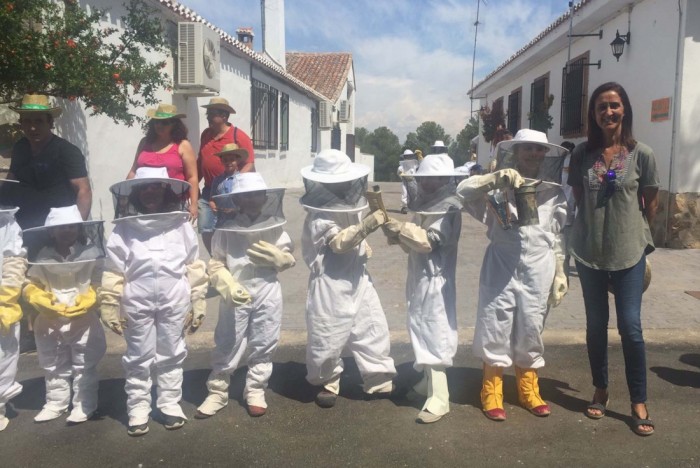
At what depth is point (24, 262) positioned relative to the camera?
355 cm

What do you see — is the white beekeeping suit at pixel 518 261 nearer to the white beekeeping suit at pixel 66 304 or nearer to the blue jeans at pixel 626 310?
the blue jeans at pixel 626 310

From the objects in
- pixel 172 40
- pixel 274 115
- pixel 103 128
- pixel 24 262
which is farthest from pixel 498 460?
pixel 274 115

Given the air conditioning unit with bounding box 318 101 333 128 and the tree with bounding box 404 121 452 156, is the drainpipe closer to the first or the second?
the air conditioning unit with bounding box 318 101 333 128

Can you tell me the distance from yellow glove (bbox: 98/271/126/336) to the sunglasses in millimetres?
2956

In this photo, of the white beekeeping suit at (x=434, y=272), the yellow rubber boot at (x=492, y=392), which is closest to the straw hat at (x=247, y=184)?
the white beekeeping suit at (x=434, y=272)

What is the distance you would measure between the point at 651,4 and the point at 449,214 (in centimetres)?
874

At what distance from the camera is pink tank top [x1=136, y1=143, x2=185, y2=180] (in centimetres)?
500

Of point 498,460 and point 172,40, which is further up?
point 172,40

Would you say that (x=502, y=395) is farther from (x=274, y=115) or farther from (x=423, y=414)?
(x=274, y=115)

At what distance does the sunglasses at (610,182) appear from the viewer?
3555mm

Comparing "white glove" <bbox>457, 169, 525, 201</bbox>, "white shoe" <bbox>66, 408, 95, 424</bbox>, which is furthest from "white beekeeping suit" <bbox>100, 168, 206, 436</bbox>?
"white glove" <bbox>457, 169, 525, 201</bbox>

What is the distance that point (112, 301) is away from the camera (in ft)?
11.3

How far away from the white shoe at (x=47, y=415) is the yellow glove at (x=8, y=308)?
2.05ft

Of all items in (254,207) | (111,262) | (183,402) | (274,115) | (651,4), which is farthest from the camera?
(274,115)
